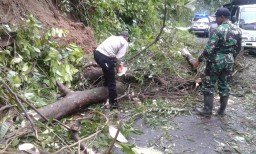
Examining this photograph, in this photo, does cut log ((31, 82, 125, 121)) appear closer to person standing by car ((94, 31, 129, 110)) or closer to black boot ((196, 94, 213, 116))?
person standing by car ((94, 31, 129, 110))

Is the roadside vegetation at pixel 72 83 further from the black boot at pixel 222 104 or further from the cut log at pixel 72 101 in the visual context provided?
the black boot at pixel 222 104

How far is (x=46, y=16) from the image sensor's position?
7.29 meters

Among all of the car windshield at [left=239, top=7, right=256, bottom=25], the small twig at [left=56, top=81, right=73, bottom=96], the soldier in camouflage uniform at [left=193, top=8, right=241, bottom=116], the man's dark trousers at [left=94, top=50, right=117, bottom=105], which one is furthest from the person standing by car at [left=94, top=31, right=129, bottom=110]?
the car windshield at [left=239, top=7, right=256, bottom=25]

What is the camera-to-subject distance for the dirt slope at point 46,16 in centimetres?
609

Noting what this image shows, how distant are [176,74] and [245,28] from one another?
6.38 meters

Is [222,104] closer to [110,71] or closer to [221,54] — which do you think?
[221,54]

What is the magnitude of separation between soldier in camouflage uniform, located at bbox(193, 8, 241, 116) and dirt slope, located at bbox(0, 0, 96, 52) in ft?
11.2

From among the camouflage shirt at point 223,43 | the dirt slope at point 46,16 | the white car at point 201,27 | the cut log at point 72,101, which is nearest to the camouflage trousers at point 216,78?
the camouflage shirt at point 223,43

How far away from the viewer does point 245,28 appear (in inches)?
454

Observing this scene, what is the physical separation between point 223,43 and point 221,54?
18 centimetres

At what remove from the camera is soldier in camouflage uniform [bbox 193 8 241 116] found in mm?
4836

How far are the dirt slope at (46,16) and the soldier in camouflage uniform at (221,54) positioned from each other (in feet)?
11.2

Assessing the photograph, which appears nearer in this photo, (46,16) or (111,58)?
(111,58)

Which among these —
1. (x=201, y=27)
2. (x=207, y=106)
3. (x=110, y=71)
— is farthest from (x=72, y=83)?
(x=201, y=27)
